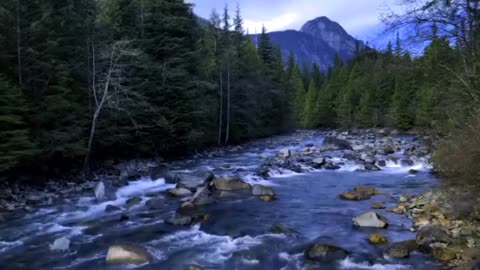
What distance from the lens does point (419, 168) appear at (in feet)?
76.8

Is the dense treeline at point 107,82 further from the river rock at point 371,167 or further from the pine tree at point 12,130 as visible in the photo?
the river rock at point 371,167

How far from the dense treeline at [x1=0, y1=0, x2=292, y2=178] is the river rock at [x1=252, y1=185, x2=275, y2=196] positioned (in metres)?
7.89

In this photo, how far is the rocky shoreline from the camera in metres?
10.2

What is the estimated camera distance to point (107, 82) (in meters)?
20.9

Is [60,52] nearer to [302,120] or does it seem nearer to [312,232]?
[312,232]

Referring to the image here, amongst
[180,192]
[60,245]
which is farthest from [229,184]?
[60,245]

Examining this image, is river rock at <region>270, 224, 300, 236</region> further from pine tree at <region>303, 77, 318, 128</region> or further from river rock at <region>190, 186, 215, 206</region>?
pine tree at <region>303, 77, 318, 128</region>

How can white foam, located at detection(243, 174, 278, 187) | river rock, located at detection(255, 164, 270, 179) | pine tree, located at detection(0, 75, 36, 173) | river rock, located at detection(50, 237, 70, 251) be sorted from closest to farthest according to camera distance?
river rock, located at detection(50, 237, 70, 251), pine tree, located at detection(0, 75, 36, 173), white foam, located at detection(243, 174, 278, 187), river rock, located at detection(255, 164, 270, 179)

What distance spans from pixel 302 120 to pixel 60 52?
Answer: 66.8 m

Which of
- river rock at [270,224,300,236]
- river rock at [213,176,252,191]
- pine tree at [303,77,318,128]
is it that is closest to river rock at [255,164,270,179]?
river rock at [213,176,252,191]

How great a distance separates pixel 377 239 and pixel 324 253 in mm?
1759

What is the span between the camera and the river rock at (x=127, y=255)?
10.2 m

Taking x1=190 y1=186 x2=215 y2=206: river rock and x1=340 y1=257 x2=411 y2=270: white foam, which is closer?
x1=340 y1=257 x2=411 y2=270: white foam

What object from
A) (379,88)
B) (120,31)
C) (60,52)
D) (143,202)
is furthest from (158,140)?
(379,88)
